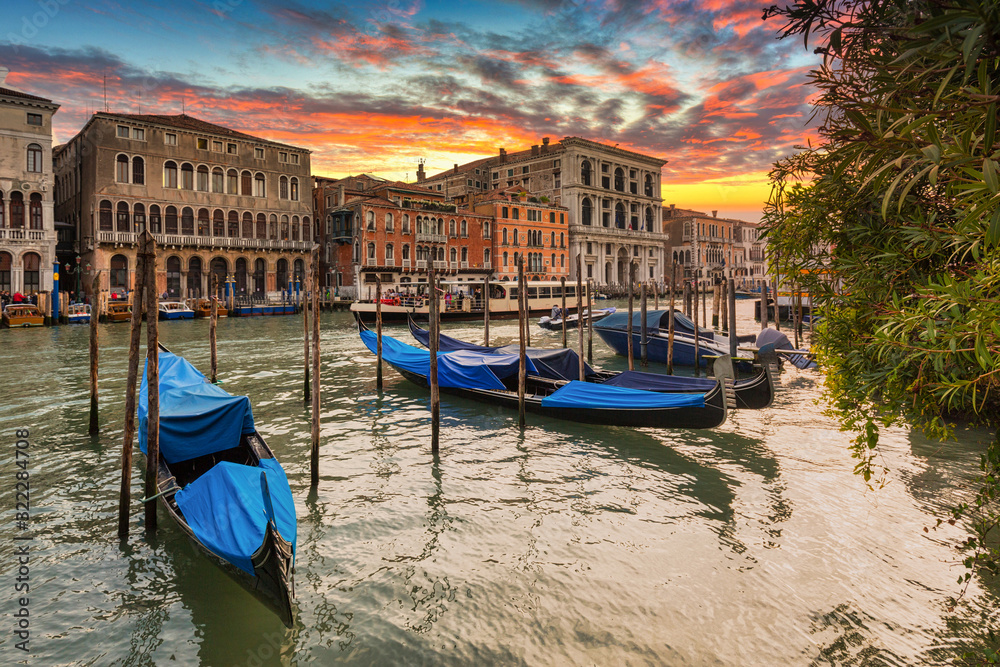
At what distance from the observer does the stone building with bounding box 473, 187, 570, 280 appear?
38.8m

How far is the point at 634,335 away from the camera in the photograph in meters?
15.5

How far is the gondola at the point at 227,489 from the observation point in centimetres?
330

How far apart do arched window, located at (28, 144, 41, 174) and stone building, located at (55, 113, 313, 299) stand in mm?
2234

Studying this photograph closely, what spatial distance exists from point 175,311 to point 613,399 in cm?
2450

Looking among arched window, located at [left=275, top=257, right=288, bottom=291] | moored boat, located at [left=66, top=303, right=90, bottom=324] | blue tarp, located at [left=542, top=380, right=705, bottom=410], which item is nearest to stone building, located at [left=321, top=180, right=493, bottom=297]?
arched window, located at [left=275, top=257, right=288, bottom=291]

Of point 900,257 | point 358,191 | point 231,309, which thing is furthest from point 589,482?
point 358,191

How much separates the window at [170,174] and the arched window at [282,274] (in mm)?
6566

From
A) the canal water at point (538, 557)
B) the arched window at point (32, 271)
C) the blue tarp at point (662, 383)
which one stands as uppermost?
the arched window at point (32, 271)

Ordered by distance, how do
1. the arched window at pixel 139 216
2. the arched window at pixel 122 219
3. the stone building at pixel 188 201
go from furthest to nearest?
the arched window at pixel 139 216 → the arched window at pixel 122 219 → the stone building at pixel 188 201

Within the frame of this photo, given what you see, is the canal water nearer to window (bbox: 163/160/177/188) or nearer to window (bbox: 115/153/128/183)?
window (bbox: 115/153/128/183)

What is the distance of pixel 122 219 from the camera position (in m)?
27.8

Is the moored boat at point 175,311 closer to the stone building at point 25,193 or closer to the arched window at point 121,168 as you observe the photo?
the stone building at point 25,193

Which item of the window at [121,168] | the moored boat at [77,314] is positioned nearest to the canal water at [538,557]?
the moored boat at [77,314]

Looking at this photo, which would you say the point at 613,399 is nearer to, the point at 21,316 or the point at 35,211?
the point at 21,316
